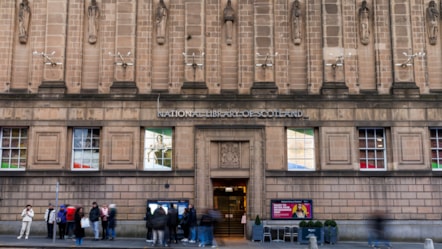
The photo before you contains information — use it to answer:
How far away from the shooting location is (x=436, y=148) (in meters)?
28.6

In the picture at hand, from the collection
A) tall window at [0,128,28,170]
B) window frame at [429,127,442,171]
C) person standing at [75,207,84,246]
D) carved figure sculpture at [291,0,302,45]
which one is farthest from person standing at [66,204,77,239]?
window frame at [429,127,442,171]

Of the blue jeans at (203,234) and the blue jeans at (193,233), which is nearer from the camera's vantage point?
the blue jeans at (203,234)

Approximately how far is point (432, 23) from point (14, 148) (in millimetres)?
25764

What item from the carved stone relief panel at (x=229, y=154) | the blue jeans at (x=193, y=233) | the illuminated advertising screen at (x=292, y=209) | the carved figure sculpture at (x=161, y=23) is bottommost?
the blue jeans at (x=193, y=233)

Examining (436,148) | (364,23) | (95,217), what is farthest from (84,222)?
(436,148)

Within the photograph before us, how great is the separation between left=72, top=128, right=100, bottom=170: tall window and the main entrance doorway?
23.2 ft

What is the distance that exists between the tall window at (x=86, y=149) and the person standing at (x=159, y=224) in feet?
22.9

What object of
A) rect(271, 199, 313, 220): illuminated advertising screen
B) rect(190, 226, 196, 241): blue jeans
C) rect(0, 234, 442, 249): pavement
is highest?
rect(271, 199, 313, 220): illuminated advertising screen

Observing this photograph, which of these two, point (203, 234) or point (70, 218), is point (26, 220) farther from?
point (203, 234)

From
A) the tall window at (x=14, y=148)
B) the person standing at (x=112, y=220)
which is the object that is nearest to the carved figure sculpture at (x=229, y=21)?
the person standing at (x=112, y=220)

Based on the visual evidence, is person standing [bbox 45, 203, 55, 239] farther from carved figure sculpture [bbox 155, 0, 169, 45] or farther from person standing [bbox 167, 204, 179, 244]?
carved figure sculpture [bbox 155, 0, 169, 45]

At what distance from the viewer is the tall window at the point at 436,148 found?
28562mm

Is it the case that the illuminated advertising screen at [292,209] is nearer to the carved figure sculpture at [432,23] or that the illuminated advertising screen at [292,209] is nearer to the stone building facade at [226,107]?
the stone building facade at [226,107]

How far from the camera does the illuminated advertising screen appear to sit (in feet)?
90.0
